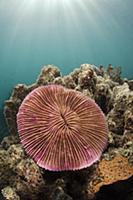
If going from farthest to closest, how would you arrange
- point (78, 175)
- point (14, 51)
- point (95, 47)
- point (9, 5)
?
point (95, 47) < point (14, 51) < point (9, 5) < point (78, 175)

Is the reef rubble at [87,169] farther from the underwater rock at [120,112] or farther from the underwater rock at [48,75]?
the underwater rock at [48,75]

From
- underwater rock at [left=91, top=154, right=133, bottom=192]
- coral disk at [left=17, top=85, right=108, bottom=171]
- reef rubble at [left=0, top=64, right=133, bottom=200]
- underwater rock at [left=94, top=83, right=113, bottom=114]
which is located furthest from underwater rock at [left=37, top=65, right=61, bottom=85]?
underwater rock at [left=91, top=154, right=133, bottom=192]

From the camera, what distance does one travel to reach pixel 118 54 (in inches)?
974

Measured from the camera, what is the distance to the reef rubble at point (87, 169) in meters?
2.75

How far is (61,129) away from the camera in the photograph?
2705mm

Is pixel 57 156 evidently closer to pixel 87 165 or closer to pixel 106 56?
pixel 87 165

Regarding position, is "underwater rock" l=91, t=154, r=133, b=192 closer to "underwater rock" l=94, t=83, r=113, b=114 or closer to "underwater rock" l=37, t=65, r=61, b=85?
"underwater rock" l=94, t=83, r=113, b=114

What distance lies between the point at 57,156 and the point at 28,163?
1.07 ft

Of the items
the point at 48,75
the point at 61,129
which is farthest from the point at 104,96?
the point at 61,129

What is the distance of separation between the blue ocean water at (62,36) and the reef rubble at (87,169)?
11.3 metres

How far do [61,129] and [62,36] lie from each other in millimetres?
20345

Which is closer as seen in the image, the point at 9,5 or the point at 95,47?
the point at 9,5

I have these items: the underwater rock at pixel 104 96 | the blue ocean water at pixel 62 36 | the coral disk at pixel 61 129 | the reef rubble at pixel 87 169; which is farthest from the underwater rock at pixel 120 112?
the blue ocean water at pixel 62 36

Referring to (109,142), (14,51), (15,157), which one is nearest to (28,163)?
(15,157)
